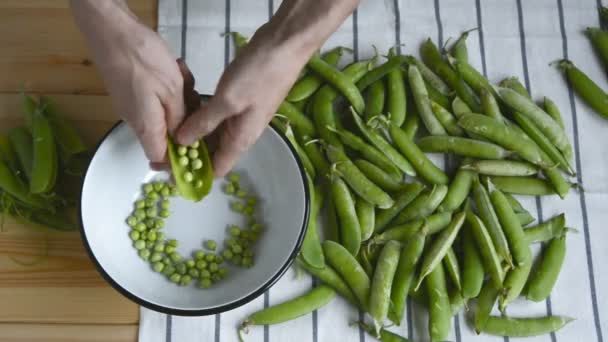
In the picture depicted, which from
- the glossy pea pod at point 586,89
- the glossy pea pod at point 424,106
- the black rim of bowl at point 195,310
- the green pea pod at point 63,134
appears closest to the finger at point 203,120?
the black rim of bowl at point 195,310

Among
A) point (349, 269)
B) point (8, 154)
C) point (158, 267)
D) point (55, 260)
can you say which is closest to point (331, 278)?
point (349, 269)

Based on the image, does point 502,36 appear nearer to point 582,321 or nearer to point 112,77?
point 582,321

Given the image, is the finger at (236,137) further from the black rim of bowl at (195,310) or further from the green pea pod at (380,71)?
the green pea pod at (380,71)

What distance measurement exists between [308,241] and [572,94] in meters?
0.77

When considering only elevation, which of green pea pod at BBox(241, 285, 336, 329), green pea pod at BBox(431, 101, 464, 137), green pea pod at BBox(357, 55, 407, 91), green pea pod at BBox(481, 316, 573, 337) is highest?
green pea pod at BBox(357, 55, 407, 91)

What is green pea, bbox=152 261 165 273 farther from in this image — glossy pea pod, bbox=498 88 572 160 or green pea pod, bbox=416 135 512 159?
glossy pea pod, bbox=498 88 572 160

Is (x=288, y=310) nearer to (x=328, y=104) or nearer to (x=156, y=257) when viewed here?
(x=156, y=257)

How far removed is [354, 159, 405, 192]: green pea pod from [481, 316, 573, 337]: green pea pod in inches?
13.4

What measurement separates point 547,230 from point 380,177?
39 cm

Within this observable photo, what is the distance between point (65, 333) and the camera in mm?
1296

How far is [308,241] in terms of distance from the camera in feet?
4.31

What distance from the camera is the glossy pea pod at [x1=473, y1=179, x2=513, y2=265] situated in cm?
131

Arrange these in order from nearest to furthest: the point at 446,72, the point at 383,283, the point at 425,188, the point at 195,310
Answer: the point at 195,310 < the point at 383,283 < the point at 425,188 < the point at 446,72

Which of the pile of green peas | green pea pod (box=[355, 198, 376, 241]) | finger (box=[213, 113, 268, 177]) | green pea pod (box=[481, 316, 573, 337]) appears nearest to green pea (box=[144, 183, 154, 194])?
the pile of green peas
